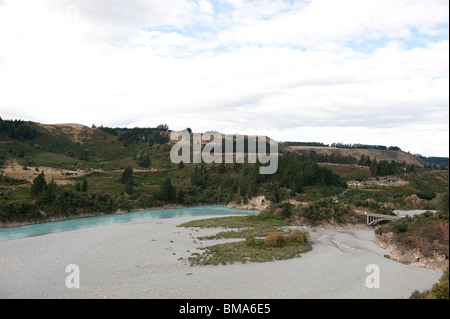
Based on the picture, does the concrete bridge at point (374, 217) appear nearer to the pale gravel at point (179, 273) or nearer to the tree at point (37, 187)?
the pale gravel at point (179, 273)

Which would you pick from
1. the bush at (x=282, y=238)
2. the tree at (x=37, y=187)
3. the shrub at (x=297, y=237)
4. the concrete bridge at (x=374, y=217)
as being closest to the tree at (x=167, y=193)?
the tree at (x=37, y=187)

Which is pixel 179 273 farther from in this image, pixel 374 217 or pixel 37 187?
pixel 37 187

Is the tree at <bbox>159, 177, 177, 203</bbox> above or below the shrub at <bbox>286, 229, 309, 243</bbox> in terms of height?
above

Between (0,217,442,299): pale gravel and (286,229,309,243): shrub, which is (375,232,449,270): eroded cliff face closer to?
(0,217,442,299): pale gravel

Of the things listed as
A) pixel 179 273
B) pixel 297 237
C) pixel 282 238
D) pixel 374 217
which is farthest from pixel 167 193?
pixel 179 273

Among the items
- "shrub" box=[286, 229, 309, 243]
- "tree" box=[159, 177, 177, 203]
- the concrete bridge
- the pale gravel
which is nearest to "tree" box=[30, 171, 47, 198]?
the pale gravel

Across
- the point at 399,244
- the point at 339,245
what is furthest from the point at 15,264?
the point at 399,244
